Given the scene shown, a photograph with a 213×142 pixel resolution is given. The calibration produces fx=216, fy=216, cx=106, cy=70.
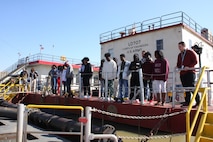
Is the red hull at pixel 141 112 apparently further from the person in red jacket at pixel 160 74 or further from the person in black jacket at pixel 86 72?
the person in black jacket at pixel 86 72

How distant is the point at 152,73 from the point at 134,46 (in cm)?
842

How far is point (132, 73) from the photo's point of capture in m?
7.36

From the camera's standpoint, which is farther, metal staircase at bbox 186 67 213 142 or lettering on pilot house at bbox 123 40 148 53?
lettering on pilot house at bbox 123 40 148 53

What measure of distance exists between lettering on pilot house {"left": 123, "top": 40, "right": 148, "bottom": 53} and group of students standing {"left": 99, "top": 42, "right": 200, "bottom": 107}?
6.88 metres

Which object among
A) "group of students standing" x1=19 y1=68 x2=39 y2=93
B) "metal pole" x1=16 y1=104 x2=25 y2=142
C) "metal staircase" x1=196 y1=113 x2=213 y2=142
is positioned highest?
"group of students standing" x1=19 y1=68 x2=39 y2=93

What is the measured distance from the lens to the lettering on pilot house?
14852mm

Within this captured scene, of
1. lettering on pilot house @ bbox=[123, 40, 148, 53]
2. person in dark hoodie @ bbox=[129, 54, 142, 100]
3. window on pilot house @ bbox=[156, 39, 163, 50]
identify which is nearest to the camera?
person in dark hoodie @ bbox=[129, 54, 142, 100]

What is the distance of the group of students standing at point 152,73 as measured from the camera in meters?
5.70

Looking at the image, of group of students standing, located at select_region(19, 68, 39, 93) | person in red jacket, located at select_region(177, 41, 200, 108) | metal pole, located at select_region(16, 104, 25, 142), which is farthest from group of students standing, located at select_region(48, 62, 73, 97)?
metal pole, located at select_region(16, 104, 25, 142)

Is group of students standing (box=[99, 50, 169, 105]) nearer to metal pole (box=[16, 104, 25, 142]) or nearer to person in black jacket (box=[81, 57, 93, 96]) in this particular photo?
person in black jacket (box=[81, 57, 93, 96])

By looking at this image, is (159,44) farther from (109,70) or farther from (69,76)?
(109,70)

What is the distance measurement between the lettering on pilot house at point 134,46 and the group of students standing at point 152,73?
6.88 meters

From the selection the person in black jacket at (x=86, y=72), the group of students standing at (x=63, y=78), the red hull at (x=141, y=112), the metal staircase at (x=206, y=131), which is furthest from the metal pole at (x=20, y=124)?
the group of students standing at (x=63, y=78)

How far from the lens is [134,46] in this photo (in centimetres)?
1518
